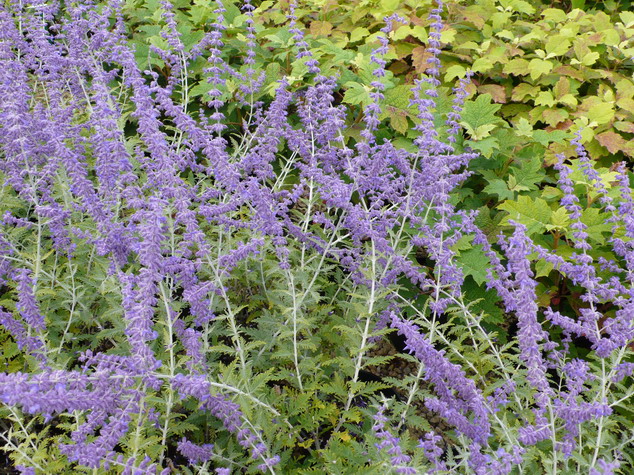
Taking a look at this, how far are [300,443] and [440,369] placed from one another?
2.95 feet

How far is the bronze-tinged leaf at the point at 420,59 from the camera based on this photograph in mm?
4836

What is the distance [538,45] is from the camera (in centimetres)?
529

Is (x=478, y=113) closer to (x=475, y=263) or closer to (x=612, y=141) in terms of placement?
(x=612, y=141)

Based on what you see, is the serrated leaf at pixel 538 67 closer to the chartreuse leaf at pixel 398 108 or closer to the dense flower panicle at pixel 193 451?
the chartreuse leaf at pixel 398 108

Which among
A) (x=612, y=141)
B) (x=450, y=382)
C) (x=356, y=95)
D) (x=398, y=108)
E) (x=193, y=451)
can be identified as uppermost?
(x=356, y=95)

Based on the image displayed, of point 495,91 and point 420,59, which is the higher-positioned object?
point 420,59

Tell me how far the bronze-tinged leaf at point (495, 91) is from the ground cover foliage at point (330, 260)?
0.04 metres

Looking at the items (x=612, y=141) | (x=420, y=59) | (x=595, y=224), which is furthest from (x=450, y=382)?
(x=420, y=59)

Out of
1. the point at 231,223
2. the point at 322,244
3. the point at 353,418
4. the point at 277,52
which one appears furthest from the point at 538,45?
the point at 353,418

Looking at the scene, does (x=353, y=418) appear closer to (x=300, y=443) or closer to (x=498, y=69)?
(x=300, y=443)

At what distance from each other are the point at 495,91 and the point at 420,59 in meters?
0.67

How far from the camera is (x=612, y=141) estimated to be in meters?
4.36

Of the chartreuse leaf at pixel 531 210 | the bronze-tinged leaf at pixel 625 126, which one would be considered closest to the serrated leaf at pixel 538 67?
the bronze-tinged leaf at pixel 625 126

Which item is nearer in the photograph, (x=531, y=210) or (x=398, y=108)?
(x=531, y=210)
